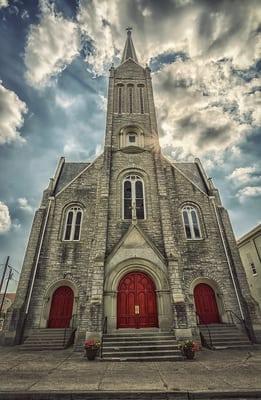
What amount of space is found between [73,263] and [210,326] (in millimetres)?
9192

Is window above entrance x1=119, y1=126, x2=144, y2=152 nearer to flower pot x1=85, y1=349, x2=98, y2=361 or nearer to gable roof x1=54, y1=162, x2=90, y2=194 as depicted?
gable roof x1=54, y1=162, x2=90, y2=194

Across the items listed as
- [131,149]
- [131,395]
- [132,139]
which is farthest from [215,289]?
[132,139]

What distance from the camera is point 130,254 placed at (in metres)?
13.1

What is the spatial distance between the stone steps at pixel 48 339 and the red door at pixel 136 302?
3012 mm

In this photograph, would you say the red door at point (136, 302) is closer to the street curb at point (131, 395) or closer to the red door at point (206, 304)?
the red door at point (206, 304)

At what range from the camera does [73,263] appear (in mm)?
14570

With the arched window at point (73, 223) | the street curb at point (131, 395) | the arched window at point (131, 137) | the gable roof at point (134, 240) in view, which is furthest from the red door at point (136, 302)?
the arched window at point (131, 137)

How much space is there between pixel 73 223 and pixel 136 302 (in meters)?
7.13

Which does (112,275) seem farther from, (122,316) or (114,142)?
(114,142)

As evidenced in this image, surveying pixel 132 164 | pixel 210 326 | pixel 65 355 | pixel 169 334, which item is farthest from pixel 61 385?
pixel 132 164

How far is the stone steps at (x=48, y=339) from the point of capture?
11523 mm

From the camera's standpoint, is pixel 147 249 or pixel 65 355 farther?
pixel 147 249

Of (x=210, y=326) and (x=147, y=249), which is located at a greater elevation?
(x=147, y=249)

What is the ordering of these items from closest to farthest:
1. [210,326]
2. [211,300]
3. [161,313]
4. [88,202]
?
[161,313] < [210,326] < [211,300] < [88,202]
